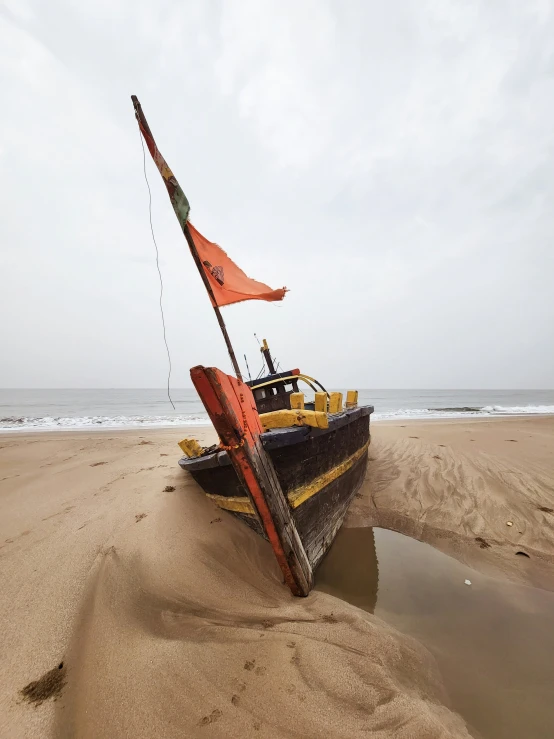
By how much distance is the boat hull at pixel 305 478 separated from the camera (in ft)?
10.6

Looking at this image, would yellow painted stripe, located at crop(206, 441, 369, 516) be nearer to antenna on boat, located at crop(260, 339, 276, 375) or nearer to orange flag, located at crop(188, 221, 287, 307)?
orange flag, located at crop(188, 221, 287, 307)

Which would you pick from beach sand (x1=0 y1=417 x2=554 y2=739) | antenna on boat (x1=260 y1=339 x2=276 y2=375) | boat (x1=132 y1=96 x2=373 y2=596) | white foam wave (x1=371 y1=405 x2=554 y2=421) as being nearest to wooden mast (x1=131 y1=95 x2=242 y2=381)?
boat (x1=132 y1=96 x2=373 y2=596)

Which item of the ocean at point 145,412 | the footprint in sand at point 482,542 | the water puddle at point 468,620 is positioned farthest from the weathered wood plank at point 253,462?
the ocean at point 145,412

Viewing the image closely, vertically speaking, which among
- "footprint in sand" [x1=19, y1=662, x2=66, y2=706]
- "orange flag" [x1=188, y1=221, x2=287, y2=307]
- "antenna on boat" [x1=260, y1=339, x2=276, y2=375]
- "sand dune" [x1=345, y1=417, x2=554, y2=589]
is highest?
"orange flag" [x1=188, y1=221, x2=287, y2=307]

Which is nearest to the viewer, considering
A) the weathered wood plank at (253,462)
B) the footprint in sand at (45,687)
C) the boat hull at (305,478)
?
the footprint in sand at (45,687)

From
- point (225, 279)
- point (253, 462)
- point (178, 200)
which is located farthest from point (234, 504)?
point (178, 200)

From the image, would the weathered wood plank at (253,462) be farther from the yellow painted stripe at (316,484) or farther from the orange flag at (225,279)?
the orange flag at (225,279)

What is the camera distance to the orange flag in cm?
436

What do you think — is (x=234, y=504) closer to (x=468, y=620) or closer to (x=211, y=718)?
(x=211, y=718)

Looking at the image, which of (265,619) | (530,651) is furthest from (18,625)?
(530,651)

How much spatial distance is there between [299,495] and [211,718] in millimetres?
1861

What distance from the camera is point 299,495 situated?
135 inches

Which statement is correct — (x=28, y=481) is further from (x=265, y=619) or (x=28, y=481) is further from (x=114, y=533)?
(x=265, y=619)

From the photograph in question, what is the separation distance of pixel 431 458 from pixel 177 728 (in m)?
7.96
